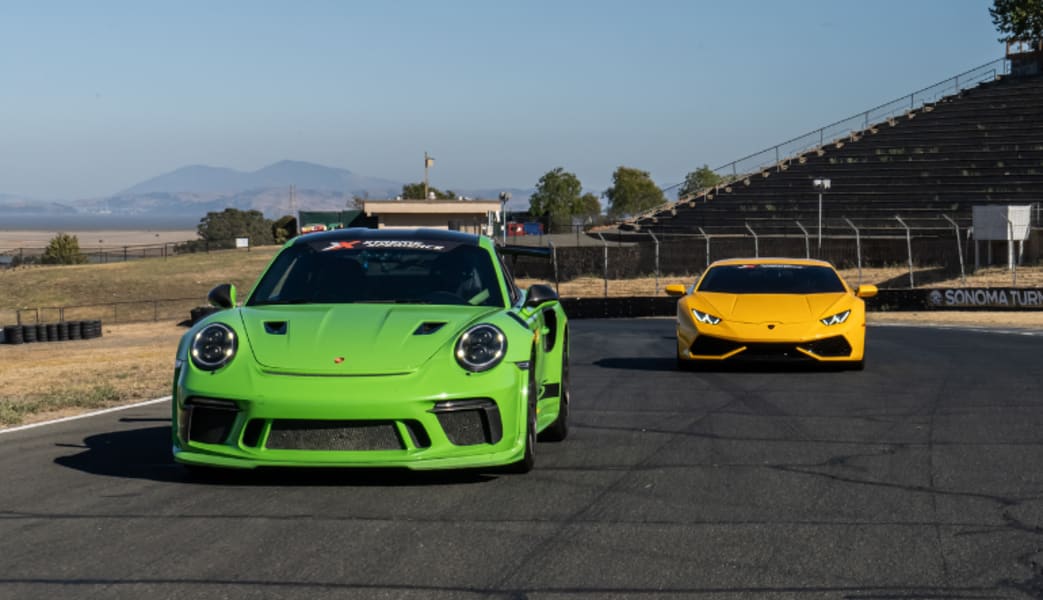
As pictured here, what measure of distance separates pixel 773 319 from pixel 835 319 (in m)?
0.63

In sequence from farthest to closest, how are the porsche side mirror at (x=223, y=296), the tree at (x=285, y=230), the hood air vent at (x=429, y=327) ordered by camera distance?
the tree at (x=285, y=230)
the porsche side mirror at (x=223, y=296)
the hood air vent at (x=429, y=327)

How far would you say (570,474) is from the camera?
7.06 meters

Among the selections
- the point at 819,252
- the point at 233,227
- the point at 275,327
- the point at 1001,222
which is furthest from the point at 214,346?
the point at 233,227

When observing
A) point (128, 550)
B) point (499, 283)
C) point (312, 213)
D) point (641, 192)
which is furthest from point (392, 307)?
point (641, 192)

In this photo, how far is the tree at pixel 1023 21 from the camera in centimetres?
7112

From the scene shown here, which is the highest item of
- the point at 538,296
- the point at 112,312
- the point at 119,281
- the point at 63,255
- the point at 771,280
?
the point at 63,255

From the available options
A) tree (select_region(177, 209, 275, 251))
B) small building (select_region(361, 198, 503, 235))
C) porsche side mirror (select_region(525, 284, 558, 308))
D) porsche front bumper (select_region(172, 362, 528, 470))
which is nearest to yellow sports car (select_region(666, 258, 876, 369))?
porsche side mirror (select_region(525, 284, 558, 308))

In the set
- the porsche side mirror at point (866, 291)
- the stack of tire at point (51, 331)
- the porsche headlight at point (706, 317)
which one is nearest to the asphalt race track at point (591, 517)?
the porsche headlight at point (706, 317)

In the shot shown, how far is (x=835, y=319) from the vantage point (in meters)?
13.2

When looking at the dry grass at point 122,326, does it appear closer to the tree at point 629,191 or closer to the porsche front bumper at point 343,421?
the porsche front bumper at point 343,421

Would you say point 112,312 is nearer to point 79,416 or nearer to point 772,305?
point 772,305

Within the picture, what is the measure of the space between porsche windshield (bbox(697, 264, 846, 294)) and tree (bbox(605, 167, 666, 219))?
92.4 metres

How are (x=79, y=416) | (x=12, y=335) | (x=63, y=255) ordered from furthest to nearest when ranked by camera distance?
1. (x=63, y=255)
2. (x=12, y=335)
3. (x=79, y=416)

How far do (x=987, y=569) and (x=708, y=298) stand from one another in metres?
9.09
